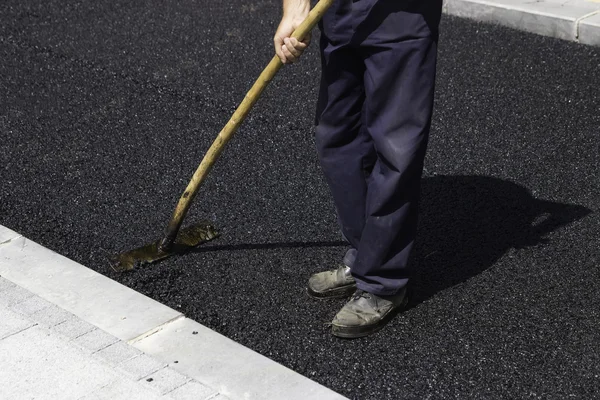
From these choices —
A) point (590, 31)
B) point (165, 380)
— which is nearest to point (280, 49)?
point (165, 380)

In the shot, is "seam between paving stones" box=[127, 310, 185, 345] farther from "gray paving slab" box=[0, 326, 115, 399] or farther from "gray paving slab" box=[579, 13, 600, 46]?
"gray paving slab" box=[579, 13, 600, 46]

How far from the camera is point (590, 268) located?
383 centimetres

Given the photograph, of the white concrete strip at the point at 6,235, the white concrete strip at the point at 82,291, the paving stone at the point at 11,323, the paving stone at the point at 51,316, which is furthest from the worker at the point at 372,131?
the white concrete strip at the point at 6,235

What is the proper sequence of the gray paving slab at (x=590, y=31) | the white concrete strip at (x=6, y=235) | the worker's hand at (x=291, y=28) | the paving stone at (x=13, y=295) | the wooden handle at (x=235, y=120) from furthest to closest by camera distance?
the gray paving slab at (x=590, y=31), the white concrete strip at (x=6, y=235), the paving stone at (x=13, y=295), the worker's hand at (x=291, y=28), the wooden handle at (x=235, y=120)

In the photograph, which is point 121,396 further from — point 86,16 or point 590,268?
point 86,16

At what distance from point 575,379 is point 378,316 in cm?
71

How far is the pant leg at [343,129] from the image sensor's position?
3.38 metres

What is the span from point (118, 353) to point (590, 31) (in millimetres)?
4265

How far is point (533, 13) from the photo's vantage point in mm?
6672

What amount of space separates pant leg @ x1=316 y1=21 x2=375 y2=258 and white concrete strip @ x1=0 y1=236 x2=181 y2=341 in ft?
2.43

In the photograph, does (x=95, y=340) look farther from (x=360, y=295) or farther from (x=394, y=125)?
(x=394, y=125)

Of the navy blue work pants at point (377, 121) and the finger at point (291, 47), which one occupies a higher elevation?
the finger at point (291, 47)

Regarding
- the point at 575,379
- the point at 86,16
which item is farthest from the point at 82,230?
the point at 86,16

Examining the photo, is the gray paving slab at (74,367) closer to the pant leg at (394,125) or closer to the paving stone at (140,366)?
the paving stone at (140,366)
